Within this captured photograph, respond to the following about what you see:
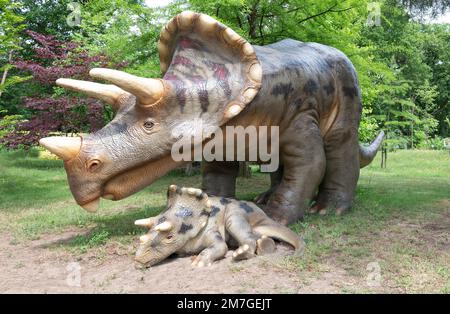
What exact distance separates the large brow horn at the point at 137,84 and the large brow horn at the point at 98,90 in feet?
0.88

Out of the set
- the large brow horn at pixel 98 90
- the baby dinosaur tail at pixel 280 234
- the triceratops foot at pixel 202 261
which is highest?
the large brow horn at pixel 98 90

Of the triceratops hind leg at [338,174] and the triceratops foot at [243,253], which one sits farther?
the triceratops hind leg at [338,174]

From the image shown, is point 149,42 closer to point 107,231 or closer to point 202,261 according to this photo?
point 107,231

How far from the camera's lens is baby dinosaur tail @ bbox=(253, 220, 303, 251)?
4023mm

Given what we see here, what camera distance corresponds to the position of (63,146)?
3715 millimetres

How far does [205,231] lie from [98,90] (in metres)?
1.54

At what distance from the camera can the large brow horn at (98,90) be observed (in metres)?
4.07

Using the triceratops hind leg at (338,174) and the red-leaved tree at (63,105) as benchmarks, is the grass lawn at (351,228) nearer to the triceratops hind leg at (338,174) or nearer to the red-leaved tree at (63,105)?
the triceratops hind leg at (338,174)

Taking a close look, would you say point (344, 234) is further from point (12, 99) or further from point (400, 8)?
point (12, 99)

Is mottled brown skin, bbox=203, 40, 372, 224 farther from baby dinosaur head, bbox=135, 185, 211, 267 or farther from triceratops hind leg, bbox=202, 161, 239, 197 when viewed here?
baby dinosaur head, bbox=135, 185, 211, 267

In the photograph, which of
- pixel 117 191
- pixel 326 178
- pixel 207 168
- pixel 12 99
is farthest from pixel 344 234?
pixel 12 99

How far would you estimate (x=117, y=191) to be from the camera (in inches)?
156

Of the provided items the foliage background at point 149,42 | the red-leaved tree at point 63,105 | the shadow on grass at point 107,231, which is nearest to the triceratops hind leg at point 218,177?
the shadow on grass at point 107,231

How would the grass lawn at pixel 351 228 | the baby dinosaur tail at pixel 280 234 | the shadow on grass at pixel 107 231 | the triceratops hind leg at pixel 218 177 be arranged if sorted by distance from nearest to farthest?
the grass lawn at pixel 351 228 < the baby dinosaur tail at pixel 280 234 < the shadow on grass at pixel 107 231 < the triceratops hind leg at pixel 218 177
